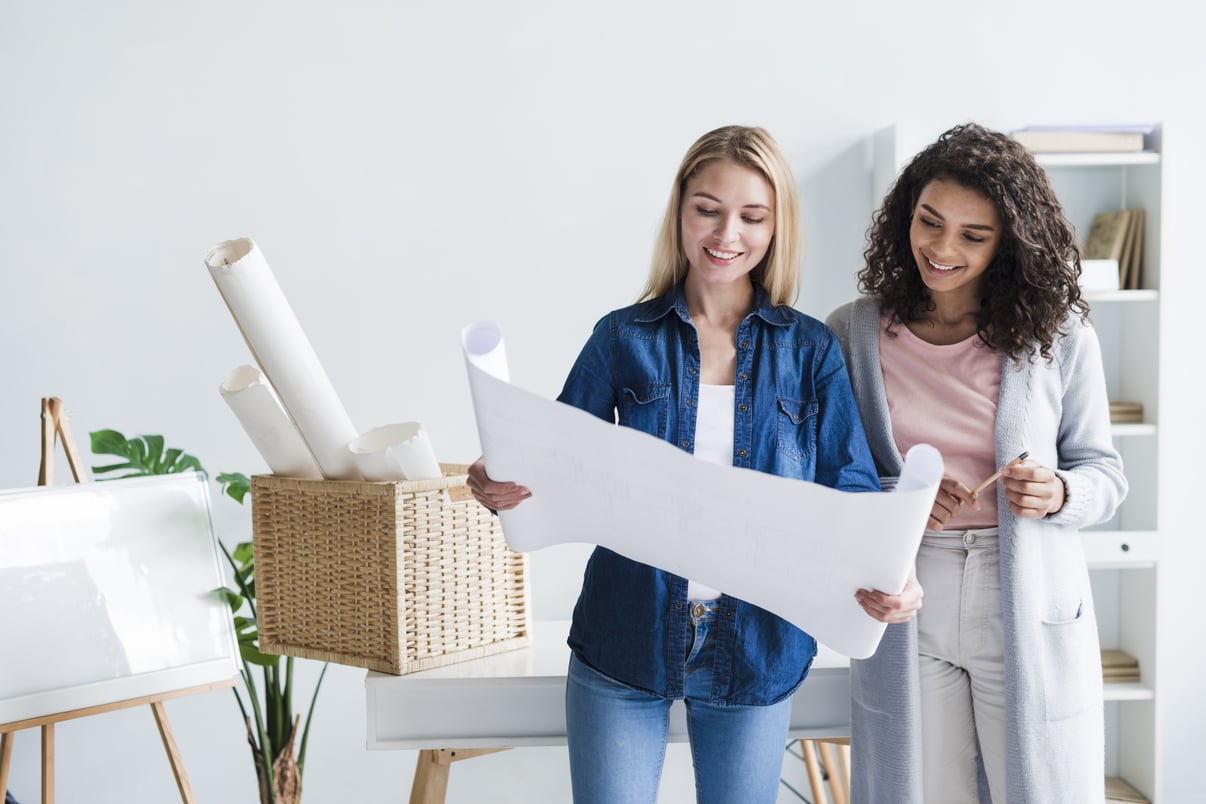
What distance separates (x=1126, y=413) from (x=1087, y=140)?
659mm

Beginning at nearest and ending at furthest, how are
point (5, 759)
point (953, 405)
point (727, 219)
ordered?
point (727, 219) < point (953, 405) < point (5, 759)

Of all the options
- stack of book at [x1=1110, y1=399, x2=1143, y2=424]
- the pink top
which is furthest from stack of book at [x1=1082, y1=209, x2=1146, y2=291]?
the pink top

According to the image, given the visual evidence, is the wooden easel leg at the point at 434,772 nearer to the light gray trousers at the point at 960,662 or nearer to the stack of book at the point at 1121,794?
the light gray trousers at the point at 960,662

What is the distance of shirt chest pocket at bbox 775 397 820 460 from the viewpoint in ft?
4.37

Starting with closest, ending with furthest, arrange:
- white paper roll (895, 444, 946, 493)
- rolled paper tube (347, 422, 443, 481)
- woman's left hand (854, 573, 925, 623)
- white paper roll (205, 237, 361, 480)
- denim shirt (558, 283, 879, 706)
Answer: white paper roll (895, 444, 946, 493), woman's left hand (854, 573, 925, 623), denim shirt (558, 283, 879, 706), white paper roll (205, 237, 361, 480), rolled paper tube (347, 422, 443, 481)

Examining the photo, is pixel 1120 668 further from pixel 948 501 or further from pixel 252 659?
pixel 252 659

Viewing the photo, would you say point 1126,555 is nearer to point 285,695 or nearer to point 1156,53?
Result: point 1156,53

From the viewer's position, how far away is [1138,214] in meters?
2.43

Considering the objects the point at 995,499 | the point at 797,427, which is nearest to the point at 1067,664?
the point at 995,499

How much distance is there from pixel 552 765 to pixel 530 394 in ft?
6.19

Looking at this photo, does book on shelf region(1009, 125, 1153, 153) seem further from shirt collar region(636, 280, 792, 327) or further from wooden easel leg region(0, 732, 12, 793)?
wooden easel leg region(0, 732, 12, 793)

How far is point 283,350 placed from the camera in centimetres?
158

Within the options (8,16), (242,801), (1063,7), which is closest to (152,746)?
(242,801)

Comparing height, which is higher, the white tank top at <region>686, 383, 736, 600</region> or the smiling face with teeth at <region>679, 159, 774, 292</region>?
the smiling face with teeth at <region>679, 159, 774, 292</region>
